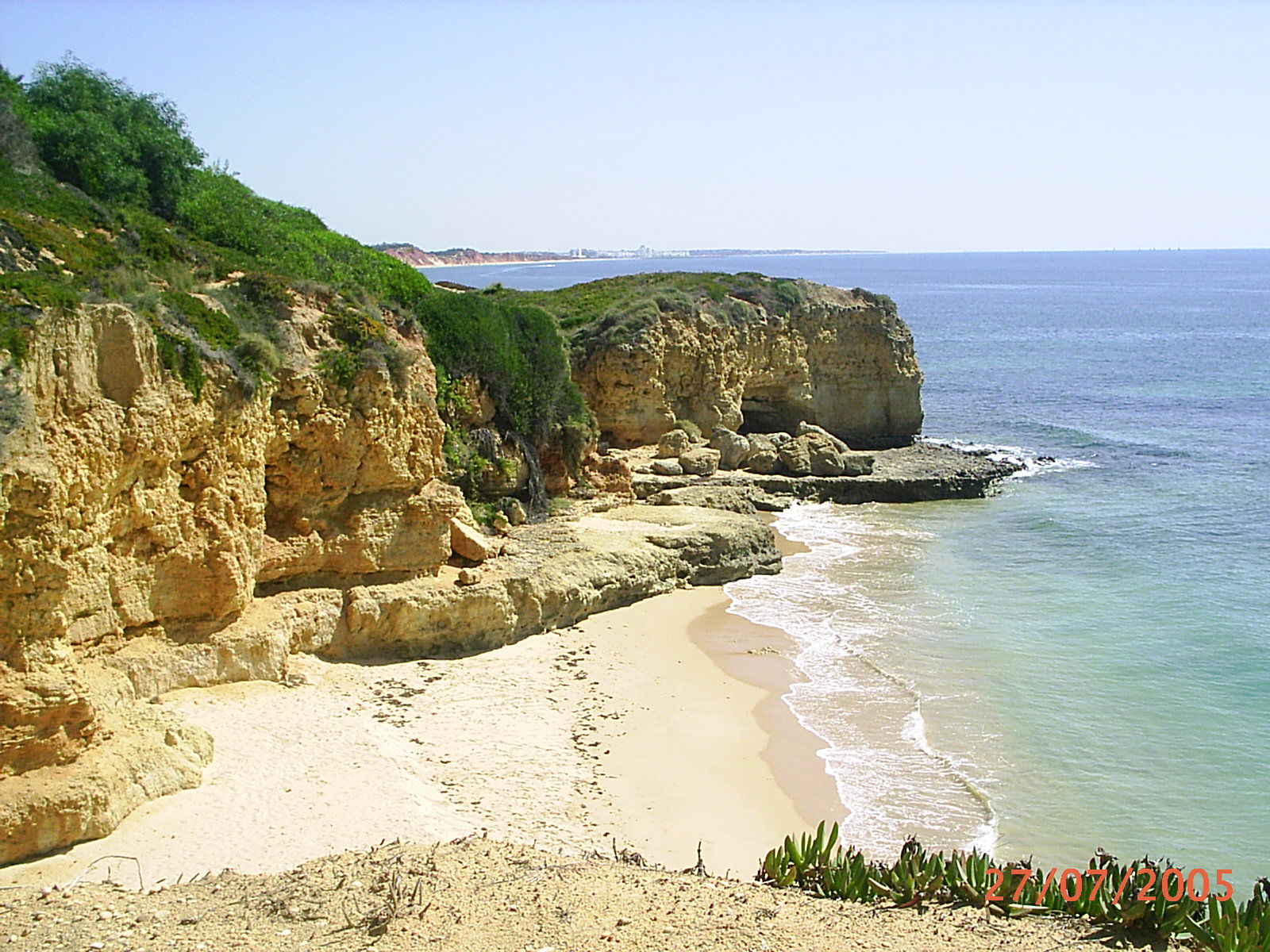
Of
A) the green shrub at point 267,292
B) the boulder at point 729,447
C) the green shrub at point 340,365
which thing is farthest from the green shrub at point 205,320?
the boulder at point 729,447

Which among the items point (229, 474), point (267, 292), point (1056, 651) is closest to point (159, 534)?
point (229, 474)

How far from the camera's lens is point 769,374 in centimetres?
3894

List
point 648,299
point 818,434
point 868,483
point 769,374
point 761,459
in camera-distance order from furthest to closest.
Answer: point 769,374, point 818,434, point 648,299, point 868,483, point 761,459

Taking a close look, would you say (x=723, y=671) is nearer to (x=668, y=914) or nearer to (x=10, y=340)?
(x=668, y=914)

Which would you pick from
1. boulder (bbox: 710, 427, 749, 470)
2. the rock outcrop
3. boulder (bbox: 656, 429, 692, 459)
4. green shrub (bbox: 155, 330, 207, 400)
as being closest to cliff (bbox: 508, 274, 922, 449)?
boulder (bbox: 656, 429, 692, 459)

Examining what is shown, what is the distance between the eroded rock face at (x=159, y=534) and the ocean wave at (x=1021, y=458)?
2716 cm

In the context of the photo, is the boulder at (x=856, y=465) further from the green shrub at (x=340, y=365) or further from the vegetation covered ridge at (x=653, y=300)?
the green shrub at (x=340, y=365)

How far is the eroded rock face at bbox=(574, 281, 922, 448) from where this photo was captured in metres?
32.8

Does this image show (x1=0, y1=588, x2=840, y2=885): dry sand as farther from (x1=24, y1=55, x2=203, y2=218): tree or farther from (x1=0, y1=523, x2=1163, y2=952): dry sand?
(x1=24, y1=55, x2=203, y2=218): tree

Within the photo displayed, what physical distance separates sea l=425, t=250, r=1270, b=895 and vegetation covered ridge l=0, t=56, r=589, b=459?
7.63 m

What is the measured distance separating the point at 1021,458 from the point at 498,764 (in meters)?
33.3

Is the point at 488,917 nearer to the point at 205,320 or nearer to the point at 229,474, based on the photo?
the point at 229,474

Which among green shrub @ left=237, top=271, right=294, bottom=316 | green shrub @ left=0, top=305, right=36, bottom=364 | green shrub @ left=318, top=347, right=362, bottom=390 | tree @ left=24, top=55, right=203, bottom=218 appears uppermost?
tree @ left=24, top=55, right=203, bottom=218

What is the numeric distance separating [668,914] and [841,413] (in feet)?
114
